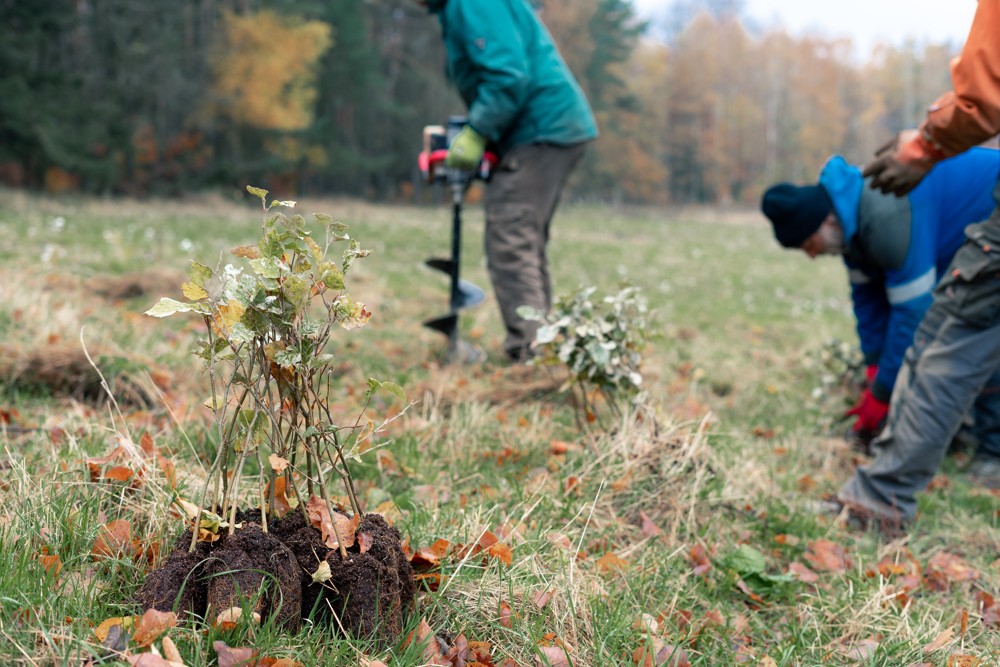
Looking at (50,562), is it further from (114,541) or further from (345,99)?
(345,99)

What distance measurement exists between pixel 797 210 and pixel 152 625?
3248 millimetres

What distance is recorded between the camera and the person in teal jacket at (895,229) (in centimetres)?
359

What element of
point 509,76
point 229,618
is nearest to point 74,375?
point 229,618

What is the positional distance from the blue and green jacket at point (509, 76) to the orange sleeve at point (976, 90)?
6.92ft

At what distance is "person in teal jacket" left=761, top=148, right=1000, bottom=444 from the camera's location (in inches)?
141

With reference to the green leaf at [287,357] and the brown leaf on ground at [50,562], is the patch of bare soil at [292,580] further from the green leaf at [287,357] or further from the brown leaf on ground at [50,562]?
the green leaf at [287,357]

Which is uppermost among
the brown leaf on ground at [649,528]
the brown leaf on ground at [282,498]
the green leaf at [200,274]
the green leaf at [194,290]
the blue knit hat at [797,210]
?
the blue knit hat at [797,210]

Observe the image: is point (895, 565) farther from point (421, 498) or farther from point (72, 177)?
point (72, 177)

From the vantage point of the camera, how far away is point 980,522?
3.20 metres

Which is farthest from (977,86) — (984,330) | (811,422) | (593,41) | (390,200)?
(593,41)

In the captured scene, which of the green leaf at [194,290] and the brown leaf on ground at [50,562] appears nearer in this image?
the green leaf at [194,290]

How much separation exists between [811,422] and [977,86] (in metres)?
2.19

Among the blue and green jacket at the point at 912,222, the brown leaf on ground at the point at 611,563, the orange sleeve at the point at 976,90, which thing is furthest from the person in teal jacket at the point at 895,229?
the brown leaf on ground at the point at 611,563

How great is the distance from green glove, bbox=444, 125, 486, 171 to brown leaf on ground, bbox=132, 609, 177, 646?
10.7 feet
